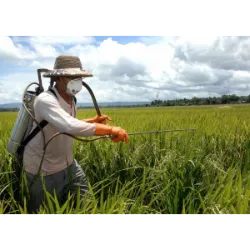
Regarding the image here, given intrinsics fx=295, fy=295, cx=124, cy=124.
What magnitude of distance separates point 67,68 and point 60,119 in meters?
0.38

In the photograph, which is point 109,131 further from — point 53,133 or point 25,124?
point 25,124

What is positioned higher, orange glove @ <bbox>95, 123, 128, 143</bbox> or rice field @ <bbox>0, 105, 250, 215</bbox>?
orange glove @ <bbox>95, 123, 128, 143</bbox>

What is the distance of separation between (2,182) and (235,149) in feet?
6.82

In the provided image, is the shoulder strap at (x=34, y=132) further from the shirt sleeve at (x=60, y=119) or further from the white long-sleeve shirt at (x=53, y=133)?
the shirt sleeve at (x=60, y=119)

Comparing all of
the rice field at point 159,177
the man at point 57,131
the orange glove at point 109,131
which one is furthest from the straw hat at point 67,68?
the rice field at point 159,177

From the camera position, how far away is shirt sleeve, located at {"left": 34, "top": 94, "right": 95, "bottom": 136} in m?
1.70

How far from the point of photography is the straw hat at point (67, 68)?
6.01 ft

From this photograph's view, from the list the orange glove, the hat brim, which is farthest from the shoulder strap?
the orange glove

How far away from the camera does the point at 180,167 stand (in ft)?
6.54

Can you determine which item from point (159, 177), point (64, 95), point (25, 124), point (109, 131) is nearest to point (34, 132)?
point (25, 124)

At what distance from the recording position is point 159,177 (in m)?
2.06

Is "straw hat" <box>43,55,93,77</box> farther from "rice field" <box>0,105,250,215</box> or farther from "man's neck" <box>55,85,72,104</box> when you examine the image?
"rice field" <box>0,105,250,215</box>
